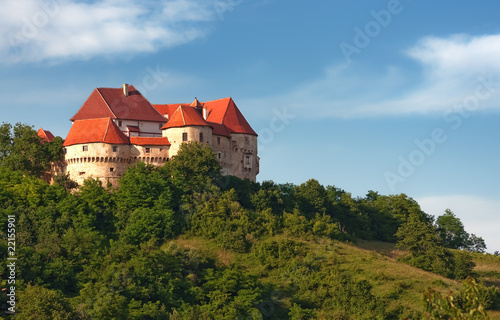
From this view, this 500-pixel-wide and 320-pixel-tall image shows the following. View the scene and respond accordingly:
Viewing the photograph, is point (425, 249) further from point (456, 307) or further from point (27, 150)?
point (456, 307)

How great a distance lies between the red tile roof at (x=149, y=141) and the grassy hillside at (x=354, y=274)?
427 inches

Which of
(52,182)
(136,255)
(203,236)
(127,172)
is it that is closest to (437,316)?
(136,255)

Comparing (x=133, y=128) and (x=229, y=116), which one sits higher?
(x=229, y=116)

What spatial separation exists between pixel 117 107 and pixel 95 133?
5600 mm

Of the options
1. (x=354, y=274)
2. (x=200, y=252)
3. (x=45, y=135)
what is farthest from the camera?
(x=45, y=135)

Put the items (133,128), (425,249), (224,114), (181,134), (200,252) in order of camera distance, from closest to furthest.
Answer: (200,252) → (425,249) → (181,134) → (133,128) → (224,114)

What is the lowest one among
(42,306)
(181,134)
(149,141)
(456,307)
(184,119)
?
(42,306)

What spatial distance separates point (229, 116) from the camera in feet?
249

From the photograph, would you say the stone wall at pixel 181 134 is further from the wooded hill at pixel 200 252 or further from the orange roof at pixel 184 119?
the wooded hill at pixel 200 252

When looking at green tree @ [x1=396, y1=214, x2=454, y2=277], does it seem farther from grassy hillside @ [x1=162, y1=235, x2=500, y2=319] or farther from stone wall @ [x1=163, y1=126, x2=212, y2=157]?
stone wall @ [x1=163, y1=126, x2=212, y2=157]

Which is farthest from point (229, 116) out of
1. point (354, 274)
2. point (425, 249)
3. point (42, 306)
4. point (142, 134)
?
point (42, 306)

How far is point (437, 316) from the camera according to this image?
747 inches

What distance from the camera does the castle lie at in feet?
222

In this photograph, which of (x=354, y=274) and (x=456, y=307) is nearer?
(x=456, y=307)
